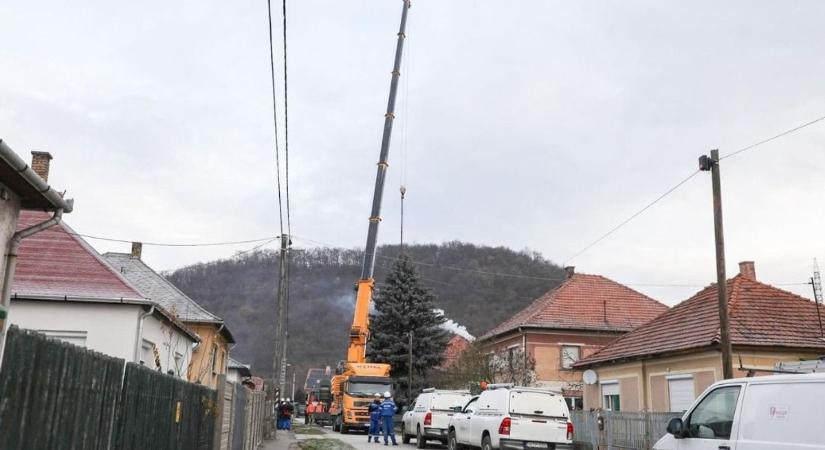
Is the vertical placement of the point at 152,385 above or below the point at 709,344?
below

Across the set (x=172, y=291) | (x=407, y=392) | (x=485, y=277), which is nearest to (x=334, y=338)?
(x=485, y=277)

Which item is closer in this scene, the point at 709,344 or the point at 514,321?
the point at 709,344

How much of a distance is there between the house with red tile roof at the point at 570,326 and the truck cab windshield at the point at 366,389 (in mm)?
8530

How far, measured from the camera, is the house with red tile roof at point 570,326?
39.8 m

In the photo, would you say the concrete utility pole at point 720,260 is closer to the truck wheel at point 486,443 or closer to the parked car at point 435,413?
the truck wheel at point 486,443

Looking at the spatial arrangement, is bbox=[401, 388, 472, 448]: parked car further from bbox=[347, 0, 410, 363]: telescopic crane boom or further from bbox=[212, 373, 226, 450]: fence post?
bbox=[212, 373, 226, 450]: fence post

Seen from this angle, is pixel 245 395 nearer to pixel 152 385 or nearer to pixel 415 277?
pixel 152 385

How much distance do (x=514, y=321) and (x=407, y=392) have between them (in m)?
8.46

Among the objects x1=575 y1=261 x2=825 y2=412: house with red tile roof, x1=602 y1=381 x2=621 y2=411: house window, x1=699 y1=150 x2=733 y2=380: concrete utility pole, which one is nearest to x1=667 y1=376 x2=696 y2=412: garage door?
x1=575 y1=261 x2=825 y2=412: house with red tile roof

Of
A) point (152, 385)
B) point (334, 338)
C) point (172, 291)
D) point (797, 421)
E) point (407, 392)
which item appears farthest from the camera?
point (334, 338)

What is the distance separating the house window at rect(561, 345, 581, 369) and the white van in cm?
3133

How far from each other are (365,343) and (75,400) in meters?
28.9

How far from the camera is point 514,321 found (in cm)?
4262

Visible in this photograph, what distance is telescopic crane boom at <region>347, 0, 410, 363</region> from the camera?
31.5 metres
